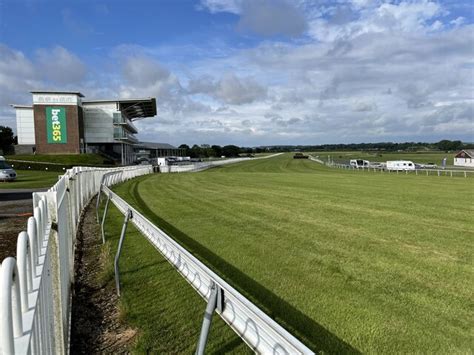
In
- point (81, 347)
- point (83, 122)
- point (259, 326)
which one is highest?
point (83, 122)

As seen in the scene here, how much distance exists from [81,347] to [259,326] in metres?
2.80

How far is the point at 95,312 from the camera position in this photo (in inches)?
204

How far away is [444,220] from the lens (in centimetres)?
1067

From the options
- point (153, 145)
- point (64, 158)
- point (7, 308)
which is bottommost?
point (7, 308)

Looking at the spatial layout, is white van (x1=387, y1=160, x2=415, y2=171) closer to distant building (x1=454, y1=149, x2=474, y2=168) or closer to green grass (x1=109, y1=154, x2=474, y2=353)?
distant building (x1=454, y1=149, x2=474, y2=168)

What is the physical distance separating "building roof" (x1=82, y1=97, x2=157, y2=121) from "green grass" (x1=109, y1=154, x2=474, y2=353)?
71114mm

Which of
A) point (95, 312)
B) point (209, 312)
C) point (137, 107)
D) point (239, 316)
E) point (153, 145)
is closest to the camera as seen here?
point (239, 316)

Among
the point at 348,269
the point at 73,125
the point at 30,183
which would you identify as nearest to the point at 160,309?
the point at 348,269

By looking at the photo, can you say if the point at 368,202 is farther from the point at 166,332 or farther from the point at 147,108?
the point at 147,108

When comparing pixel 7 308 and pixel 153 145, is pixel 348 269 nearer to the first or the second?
pixel 7 308

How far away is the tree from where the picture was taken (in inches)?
3966

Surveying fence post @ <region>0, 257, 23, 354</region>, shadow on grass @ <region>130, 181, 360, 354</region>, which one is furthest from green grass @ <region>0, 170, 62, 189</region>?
fence post @ <region>0, 257, 23, 354</region>

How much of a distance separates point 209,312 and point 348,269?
161 inches

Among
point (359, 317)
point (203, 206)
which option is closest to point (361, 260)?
point (359, 317)
